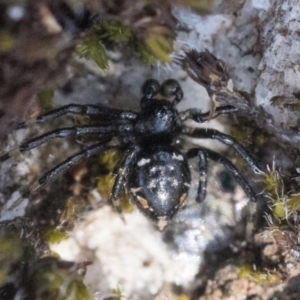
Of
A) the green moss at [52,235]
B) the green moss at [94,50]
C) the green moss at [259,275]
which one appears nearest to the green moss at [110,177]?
the green moss at [52,235]

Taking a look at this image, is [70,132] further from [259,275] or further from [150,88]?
[259,275]

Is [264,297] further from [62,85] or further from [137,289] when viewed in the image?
[62,85]

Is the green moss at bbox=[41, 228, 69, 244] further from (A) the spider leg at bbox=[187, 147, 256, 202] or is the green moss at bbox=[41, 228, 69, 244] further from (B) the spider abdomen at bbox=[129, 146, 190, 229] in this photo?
(A) the spider leg at bbox=[187, 147, 256, 202]

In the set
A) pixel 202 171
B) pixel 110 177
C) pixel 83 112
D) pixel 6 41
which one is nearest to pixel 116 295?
pixel 110 177

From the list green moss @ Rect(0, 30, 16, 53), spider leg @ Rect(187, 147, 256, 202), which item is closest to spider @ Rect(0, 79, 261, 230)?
spider leg @ Rect(187, 147, 256, 202)

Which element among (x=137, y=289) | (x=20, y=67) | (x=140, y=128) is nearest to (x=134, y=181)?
(x=140, y=128)

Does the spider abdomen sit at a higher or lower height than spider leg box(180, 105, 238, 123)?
lower

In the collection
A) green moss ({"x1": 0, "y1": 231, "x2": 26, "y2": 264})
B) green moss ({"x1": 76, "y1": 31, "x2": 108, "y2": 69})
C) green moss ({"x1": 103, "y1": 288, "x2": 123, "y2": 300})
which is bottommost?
green moss ({"x1": 103, "y1": 288, "x2": 123, "y2": 300})
